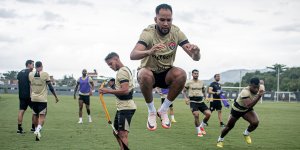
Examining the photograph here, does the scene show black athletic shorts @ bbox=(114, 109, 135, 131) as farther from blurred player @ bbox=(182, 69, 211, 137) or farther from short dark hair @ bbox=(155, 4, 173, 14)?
blurred player @ bbox=(182, 69, 211, 137)

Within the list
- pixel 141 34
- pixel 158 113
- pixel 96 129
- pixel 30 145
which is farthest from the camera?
pixel 96 129

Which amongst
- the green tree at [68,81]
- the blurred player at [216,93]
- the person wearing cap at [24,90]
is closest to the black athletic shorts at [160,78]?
the person wearing cap at [24,90]

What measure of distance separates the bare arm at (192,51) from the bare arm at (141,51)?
0.59m

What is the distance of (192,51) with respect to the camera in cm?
648

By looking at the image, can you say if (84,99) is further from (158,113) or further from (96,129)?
(158,113)

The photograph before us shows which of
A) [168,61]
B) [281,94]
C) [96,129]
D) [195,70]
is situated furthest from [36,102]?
[281,94]

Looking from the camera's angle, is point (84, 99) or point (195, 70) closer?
point (195, 70)

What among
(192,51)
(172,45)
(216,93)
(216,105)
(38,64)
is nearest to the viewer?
(192,51)

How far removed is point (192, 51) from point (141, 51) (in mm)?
901

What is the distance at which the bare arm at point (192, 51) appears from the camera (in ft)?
20.9

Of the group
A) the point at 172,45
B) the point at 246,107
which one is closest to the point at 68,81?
the point at 246,107

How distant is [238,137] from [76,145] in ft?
20.6

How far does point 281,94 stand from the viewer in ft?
216

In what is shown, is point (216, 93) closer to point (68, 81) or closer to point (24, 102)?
point (24, 102)
